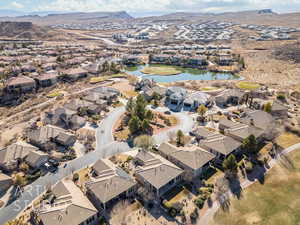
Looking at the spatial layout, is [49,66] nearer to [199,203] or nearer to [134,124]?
[134,124]

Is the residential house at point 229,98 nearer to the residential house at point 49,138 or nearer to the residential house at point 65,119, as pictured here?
the residential house at point 65,119

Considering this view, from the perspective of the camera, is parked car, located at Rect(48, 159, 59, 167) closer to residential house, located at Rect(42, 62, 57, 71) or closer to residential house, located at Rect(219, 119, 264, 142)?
residential house, located at Rect(219, 119, 264, 142)

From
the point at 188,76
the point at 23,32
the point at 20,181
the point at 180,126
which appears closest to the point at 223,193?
the point at 180,126

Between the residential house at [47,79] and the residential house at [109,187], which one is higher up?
the residential house at [47,79]

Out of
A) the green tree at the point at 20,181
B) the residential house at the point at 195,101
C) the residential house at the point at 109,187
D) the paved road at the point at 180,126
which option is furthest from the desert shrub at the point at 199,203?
the residential house at the point at 195,101

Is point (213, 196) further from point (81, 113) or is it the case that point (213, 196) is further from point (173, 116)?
point (81, 113)
